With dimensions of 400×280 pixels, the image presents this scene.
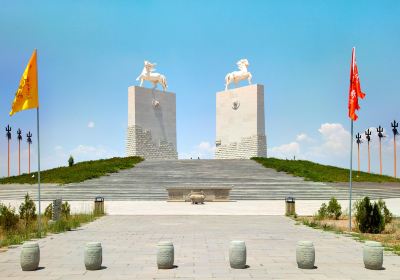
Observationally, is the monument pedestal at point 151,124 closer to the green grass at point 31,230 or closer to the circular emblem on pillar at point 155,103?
the circular emblem on pillar at point 155,103

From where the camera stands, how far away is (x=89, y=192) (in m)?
31.2

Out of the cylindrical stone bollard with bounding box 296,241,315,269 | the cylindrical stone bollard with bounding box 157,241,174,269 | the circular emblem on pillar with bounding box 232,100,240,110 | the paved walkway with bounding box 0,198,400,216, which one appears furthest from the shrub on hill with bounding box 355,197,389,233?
the circular emblem on pillar with bounding box 232,100,240,110

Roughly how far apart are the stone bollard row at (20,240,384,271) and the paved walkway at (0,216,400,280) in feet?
0.53

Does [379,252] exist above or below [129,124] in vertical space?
below

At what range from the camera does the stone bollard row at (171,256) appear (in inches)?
326

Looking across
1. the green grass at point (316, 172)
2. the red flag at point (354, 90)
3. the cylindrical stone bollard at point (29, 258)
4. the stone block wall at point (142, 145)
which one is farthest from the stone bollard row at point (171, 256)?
the stone block wall at point (142, 145)

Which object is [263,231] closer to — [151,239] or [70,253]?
[151,239]

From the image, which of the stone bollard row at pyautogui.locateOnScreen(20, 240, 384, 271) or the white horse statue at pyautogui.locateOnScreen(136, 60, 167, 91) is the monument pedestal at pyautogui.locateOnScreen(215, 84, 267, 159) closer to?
the white horse statue at pyautogui.locateOnScreen(136, 60, 167, 91)

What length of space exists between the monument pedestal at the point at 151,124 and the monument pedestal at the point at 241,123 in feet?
20.1

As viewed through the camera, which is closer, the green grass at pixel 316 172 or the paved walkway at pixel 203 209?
the paved walkway at pixel 203 209

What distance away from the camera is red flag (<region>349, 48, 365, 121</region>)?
14391 mm

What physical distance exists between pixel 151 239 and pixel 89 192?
65.8 feet

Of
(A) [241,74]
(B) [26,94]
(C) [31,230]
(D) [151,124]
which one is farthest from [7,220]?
(A) [241,74]

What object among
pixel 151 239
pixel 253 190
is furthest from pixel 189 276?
pixel 253 190
